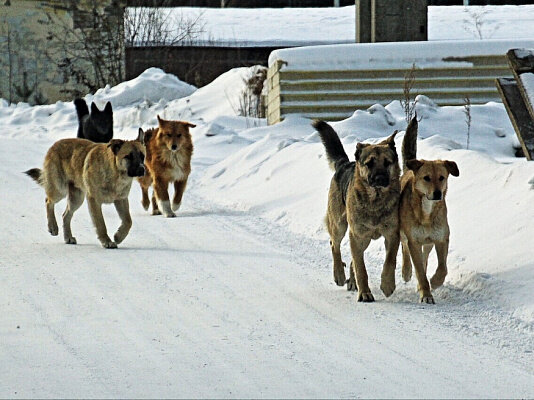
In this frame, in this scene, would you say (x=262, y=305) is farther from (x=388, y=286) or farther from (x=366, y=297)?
(x=388, y=286)

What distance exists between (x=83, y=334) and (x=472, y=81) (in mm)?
13853

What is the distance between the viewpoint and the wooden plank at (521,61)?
10.3 m

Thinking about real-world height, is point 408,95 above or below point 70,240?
above

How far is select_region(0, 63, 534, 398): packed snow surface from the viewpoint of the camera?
561 centimetres

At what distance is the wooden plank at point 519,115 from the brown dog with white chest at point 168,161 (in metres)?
4.22

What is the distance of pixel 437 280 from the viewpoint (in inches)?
299

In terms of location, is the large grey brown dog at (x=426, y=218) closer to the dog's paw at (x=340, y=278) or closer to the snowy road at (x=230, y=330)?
the snowy road at (x=230, y=330)

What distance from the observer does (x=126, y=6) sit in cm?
3341

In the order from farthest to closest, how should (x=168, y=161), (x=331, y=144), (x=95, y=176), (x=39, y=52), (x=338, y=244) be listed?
1. (x=39, y=52)
2. (x=168, y=161)
3. (x=95, y=176)
4. (x=331, y=144)
5. (x=338, y=244)

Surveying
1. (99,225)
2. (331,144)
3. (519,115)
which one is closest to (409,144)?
(331,144)

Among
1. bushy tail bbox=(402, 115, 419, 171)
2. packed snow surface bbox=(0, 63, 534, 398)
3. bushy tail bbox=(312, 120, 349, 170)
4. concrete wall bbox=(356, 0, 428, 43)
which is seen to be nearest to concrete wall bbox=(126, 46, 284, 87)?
concrete wall bbox=(356, 0, 428, 43)

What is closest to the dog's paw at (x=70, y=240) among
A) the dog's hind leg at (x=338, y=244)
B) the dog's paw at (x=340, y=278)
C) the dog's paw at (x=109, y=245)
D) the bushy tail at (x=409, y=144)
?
the dog's paw at (x=109, y=245)

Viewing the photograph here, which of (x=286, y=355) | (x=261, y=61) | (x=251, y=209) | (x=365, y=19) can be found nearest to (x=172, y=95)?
A: (x=261, y=61)

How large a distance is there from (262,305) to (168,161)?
5903 millimetres
